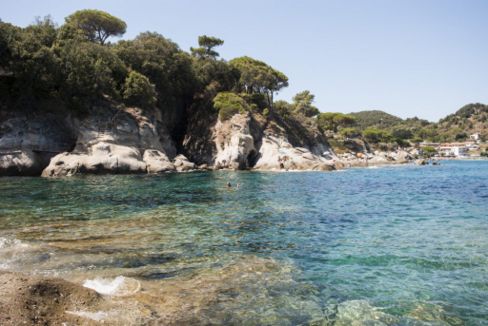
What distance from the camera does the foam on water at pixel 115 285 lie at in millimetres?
8492

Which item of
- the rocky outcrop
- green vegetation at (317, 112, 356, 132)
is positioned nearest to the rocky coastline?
the rocky outcrop

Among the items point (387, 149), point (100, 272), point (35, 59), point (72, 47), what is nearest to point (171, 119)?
point (72, 47)

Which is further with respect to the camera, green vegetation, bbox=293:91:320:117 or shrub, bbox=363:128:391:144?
shrub, bbox=363:128:391:144

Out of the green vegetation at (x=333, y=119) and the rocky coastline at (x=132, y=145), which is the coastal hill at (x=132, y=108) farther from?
the green vegetation at (x=333, y=119)

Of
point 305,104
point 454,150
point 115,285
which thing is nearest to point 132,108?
point 115,285

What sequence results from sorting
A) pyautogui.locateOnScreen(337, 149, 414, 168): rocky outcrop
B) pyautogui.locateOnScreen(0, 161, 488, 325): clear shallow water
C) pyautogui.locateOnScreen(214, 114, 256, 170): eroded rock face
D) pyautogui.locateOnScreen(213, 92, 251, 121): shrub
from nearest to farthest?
pyautogui.locateOnScreen(0, 161, 488, 325): clear shallow water
pyautogui.locateOnScreen(214, 114, 256, 170): eroded rock face
pyautogui.locateOnScreen(213, 92, 251, 121): shrub
pyautogui.locateOnScreen(337, 149, 414, 168): rocky outcrop

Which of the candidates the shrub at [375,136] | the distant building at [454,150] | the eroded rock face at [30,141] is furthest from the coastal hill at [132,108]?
the distant building at [454,150]

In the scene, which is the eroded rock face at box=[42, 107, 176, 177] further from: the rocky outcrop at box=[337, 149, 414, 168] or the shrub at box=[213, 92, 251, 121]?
the rocky outcrop at box=[337, 149, 414, 168]

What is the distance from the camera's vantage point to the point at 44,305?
6.20m

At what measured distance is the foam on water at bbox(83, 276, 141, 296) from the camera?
8.49m

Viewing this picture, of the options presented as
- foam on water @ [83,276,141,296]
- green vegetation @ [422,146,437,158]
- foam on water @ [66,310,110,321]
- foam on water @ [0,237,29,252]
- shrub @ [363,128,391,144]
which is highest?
shrub @ [363,128,391,144]

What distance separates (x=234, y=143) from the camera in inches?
2463

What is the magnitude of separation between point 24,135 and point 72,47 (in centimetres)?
1421

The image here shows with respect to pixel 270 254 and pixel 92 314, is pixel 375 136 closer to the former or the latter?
pixel 270 254
